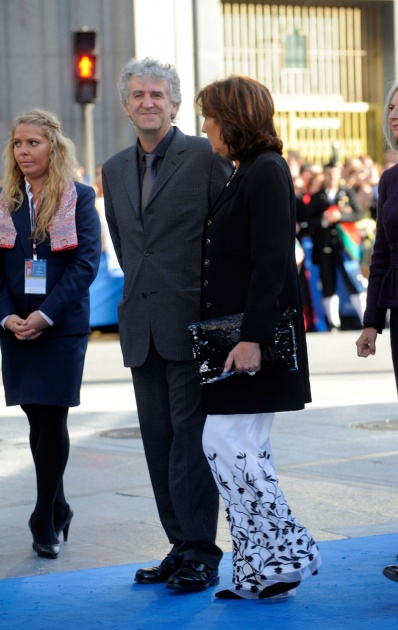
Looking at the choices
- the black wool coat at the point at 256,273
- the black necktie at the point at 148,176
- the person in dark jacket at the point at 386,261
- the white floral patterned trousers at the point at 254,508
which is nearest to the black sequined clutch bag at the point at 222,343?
the black wool coat at the point at 256,273

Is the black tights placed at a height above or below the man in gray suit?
below

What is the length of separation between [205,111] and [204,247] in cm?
51

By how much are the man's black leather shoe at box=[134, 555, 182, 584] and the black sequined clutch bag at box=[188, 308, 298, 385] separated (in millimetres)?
848

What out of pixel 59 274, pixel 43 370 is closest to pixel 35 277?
pixel 59 274

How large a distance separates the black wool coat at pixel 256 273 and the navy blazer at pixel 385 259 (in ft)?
1.48

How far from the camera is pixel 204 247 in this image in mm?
5023

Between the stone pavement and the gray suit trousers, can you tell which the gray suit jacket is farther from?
the stone pavement

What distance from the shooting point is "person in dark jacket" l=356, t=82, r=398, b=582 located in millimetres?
5156

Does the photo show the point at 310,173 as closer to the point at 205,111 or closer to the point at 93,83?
the point at 93,83

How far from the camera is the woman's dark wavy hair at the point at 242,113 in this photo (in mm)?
4770

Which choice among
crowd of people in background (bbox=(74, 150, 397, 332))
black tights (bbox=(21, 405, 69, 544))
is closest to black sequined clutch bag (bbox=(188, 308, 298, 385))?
black tights (bbox=(21, 405, 69, 544))

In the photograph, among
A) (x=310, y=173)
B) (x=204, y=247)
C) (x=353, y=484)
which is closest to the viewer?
(x=204, y=247)

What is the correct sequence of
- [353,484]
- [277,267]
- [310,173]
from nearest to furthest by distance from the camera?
[277,267] < [353,484] < [310,173]

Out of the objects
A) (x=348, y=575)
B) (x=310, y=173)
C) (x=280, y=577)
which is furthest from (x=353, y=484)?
(x=310, y=173)
